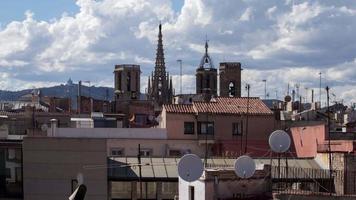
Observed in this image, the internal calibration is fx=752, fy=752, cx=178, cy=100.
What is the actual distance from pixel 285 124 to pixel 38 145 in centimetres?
2215

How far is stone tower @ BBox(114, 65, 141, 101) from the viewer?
101 metres

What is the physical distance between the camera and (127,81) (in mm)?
102250

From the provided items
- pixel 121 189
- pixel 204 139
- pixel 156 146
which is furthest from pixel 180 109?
pixel 121 189

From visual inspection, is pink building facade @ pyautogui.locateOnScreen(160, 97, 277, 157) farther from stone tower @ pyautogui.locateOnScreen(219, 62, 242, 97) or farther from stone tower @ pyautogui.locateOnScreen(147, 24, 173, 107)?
stone tower @ pyautogui.locateOnScreen(147, 24, 173, 107)

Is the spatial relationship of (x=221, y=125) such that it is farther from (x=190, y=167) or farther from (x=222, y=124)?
(x=190, y=167)

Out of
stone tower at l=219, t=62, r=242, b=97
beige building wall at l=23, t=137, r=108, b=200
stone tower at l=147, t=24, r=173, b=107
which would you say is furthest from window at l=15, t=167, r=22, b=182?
stone tower at l=147, t=24, r=173, b=107

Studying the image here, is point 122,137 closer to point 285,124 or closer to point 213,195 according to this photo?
point 285,124

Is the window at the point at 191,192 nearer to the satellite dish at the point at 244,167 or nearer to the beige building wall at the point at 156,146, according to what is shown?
the satellite dish at the point at 244,167

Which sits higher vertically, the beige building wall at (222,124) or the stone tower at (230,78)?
the stone tower at (230,78)

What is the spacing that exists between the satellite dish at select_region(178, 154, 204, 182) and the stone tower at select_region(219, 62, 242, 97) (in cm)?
6391

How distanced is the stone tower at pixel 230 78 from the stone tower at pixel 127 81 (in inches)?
650

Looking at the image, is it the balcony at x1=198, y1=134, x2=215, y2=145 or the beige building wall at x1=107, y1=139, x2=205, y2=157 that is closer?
the beige building wall at x1=107, y1=139, x2=205, y2=157

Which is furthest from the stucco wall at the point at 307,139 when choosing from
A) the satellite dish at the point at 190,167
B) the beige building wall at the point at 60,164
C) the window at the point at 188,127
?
the satellite dish at the point at 190,167

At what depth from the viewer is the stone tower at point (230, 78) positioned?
8744 cm
